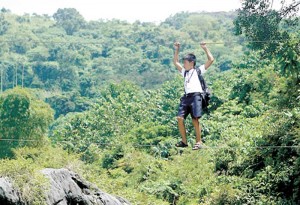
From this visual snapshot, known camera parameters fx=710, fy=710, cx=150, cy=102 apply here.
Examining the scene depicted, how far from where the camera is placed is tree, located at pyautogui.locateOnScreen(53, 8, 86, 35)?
8515cm

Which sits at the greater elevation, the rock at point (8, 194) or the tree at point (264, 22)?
the tree at point (264, 22)

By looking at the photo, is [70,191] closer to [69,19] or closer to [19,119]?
[19,119]

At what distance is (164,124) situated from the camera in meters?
27.8

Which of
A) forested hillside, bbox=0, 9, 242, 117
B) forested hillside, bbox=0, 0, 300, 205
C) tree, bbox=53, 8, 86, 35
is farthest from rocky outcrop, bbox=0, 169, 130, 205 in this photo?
tree, bbox=53, 8, 86, 35

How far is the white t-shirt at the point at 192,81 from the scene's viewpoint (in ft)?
29.6

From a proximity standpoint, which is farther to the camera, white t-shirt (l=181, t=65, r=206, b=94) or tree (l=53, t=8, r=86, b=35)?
tree (l=53, t=8, r=86, b=35)

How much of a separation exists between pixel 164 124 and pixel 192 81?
18745mm

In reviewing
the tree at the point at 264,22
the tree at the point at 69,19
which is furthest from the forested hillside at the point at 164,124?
the tree at the point at 69,19

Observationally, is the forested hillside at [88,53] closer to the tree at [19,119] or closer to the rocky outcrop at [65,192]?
the tree at [19,119]

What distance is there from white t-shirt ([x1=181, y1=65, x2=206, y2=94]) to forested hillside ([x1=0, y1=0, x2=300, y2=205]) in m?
0.85

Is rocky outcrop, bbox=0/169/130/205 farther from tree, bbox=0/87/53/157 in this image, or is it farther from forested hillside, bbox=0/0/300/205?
tree, bbox=0/87/53/157

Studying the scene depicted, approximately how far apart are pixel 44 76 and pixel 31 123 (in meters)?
34.2

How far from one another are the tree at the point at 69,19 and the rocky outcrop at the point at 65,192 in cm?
7353

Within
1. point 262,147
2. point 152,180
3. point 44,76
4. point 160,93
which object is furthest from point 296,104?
point 44,76
